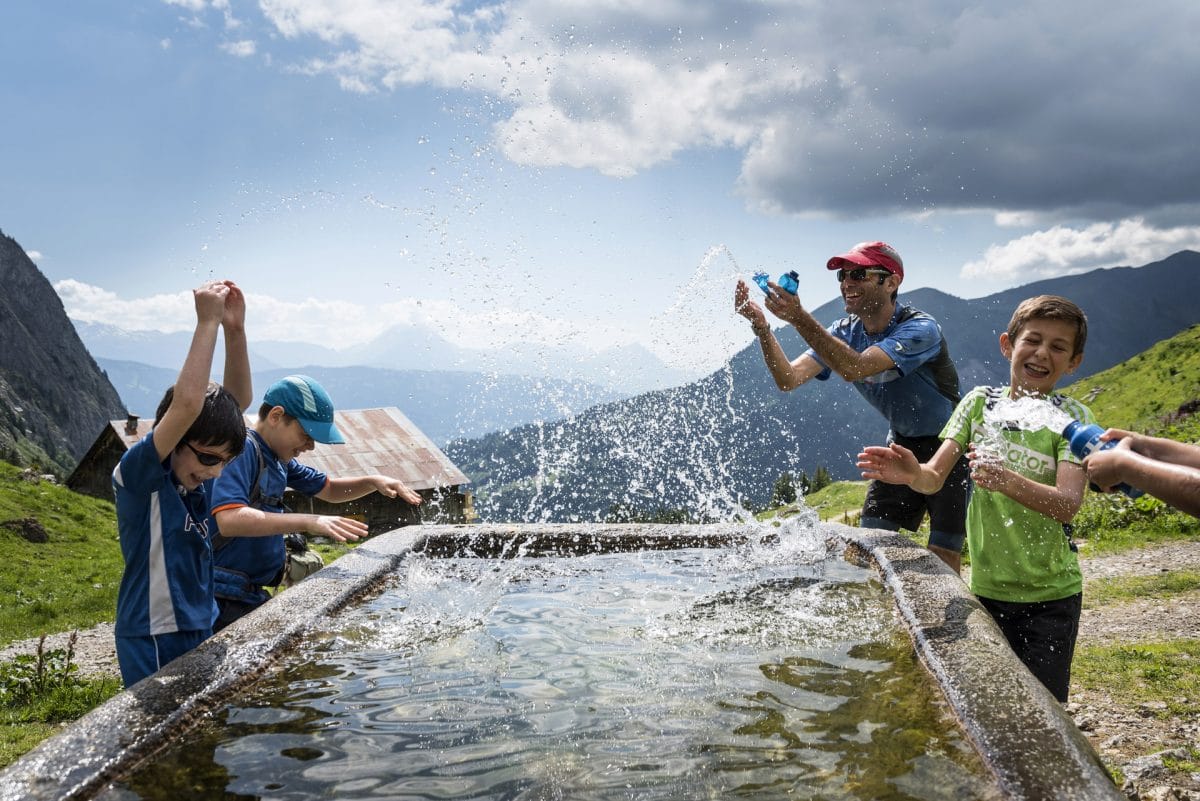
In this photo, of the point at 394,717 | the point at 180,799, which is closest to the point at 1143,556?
the point at 394,717

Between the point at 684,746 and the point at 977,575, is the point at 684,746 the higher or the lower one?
the lower one

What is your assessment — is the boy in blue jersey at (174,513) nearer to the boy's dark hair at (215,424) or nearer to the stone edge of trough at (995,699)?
the boy's dark hair at (215,424)

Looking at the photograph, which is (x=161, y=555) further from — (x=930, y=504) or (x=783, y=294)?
(x=930, y=504)

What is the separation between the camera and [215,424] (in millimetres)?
3273

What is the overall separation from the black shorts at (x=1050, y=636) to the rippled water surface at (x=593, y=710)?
0.53 metres

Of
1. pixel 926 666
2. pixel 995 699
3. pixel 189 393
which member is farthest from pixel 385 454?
pixel 995 699

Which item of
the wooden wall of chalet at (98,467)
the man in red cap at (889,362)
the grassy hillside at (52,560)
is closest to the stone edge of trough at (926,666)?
the man in red cap at (889,362)

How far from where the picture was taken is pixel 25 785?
2.36 meters

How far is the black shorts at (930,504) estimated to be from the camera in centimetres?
523

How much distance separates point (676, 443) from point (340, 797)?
5201 inches

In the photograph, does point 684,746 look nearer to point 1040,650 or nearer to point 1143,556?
point 1040,650

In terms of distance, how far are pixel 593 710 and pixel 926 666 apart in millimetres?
1407

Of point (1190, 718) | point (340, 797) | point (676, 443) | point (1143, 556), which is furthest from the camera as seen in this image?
point (676, 443)

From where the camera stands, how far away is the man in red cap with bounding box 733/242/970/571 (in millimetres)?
5188
